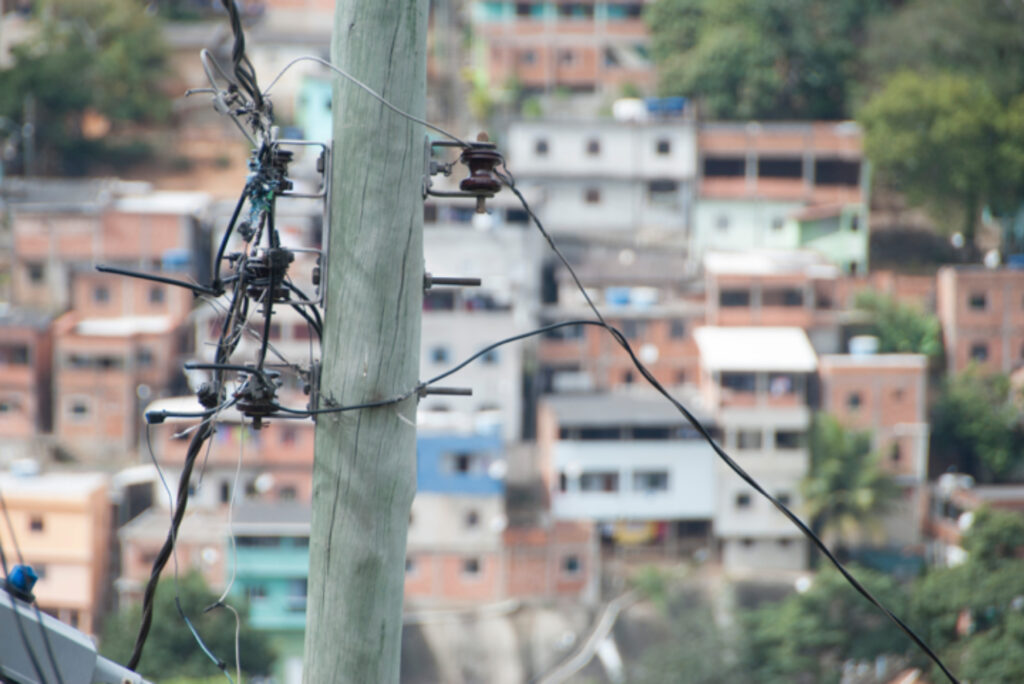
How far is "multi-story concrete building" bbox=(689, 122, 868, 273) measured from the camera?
A: 98.1ft

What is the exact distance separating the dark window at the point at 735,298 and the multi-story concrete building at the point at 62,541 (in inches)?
484

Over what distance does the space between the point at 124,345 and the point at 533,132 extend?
34.0 ft

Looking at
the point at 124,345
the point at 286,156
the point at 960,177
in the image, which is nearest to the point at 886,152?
the point at 960,177

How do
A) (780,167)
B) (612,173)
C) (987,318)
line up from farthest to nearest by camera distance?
1. (780,167)
2. (612,173)
3. (987,318)

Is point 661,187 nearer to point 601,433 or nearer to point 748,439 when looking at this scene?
point 748,439

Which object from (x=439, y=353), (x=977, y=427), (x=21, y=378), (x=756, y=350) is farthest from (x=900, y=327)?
Result: (x=21, y=378)

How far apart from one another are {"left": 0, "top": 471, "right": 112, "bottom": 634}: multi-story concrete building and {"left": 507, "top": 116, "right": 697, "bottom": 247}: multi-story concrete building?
39.4ft

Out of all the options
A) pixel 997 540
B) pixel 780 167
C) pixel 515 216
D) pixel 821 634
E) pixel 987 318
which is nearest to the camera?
pixel 821 634

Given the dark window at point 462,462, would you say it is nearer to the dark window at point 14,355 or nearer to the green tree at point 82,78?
the dark window at point 14,355

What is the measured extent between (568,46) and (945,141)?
10424mm

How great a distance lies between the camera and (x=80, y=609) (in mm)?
22094

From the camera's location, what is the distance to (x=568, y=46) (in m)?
34.0

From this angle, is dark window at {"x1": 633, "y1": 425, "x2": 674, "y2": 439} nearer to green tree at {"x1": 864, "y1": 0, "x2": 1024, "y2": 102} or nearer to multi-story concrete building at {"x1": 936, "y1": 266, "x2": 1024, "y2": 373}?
multi-story concrete building at {"x1": 936, "y1": 266, "x2": 1024, "y2": 373}

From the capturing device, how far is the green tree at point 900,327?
2697cm
